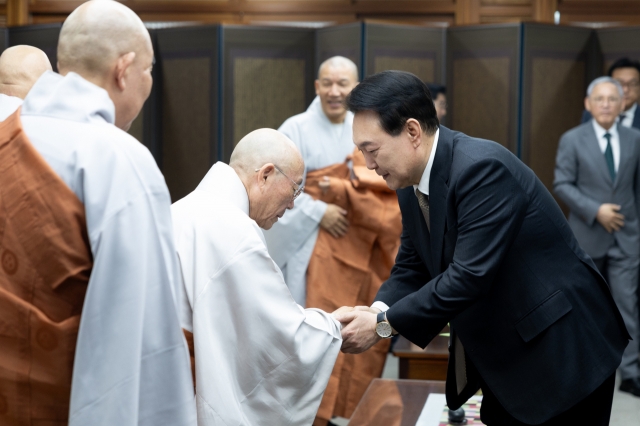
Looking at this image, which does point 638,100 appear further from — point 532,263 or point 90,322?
point 90,322

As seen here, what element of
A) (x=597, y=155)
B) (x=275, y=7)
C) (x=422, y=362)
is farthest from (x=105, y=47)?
(x=275, y=7)

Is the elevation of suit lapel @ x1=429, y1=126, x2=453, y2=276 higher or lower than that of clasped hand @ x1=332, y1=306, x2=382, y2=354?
higher

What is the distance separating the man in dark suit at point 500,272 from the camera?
5.82ft

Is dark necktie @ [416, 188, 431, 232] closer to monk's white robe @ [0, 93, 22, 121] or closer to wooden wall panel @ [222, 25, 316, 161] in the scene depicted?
monk's white robe @ [0, 93, 22, 121]

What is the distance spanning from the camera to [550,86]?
5215 millimetres

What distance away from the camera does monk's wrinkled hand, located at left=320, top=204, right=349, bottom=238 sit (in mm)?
3625

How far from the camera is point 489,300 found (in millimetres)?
1853

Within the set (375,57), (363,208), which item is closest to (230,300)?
(363,208)

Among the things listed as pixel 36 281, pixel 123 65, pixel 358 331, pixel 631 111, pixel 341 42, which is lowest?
pixel 358 331

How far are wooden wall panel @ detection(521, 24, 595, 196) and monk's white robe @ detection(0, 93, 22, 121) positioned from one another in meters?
3.42

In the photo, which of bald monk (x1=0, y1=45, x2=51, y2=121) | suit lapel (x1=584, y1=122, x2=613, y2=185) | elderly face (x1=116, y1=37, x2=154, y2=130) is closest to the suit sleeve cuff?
elderly face (x1=116, y1=37, x2=154, y2=130)

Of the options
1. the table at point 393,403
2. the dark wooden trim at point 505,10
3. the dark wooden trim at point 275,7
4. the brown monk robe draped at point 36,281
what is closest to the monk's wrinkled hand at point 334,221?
the table at point 393,403

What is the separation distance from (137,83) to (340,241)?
90.6 inches

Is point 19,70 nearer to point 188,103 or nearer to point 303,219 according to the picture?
point 303,219
